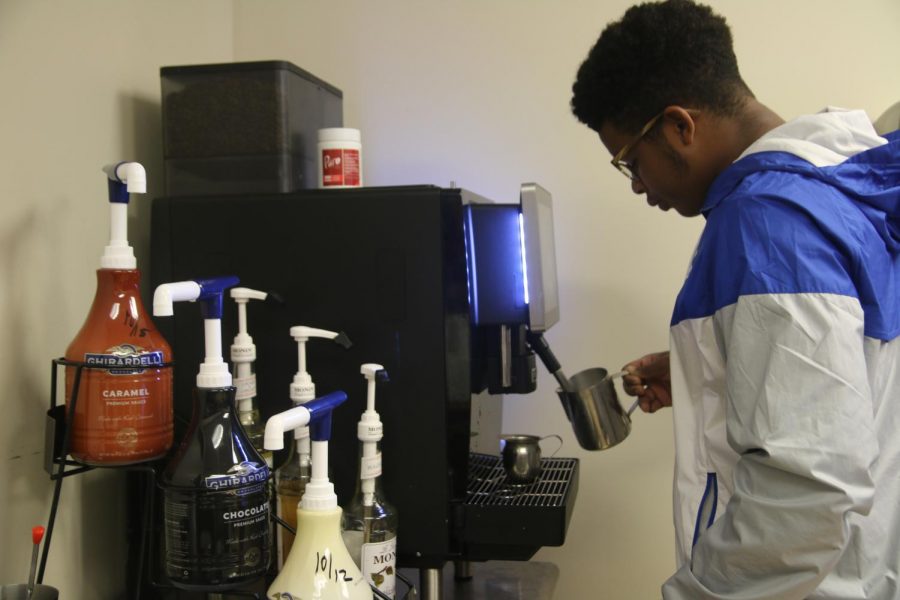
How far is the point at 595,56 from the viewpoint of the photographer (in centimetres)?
117

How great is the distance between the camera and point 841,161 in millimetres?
980

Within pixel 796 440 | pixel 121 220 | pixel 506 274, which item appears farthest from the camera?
pixel 506 274

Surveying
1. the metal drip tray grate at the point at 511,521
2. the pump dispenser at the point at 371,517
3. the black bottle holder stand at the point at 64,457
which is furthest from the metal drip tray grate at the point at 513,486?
the black bottle holder stand at the point at 64,457

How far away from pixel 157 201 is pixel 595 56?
2.24 feet

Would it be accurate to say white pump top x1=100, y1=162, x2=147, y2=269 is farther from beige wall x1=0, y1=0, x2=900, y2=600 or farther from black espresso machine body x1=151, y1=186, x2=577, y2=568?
beige wall x1=0, y1=0, x2=900, y2=600

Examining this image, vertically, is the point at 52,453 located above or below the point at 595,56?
below

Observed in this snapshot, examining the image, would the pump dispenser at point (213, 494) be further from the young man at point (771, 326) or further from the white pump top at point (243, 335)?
the young man at point (771, 326)

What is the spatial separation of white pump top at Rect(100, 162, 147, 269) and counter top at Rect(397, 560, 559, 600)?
0.72 meters

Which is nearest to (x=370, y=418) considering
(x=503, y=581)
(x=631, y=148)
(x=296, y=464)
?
(x=296, y=464)

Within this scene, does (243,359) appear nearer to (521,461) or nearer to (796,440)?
(521,461)

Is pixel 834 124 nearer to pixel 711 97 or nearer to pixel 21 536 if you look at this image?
pixel 711 97

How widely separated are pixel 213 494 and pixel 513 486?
54 cm

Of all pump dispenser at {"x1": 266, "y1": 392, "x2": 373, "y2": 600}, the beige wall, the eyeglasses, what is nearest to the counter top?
the beige wall

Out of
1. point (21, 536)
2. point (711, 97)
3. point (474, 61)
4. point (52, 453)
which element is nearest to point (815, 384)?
point (711, 97)
